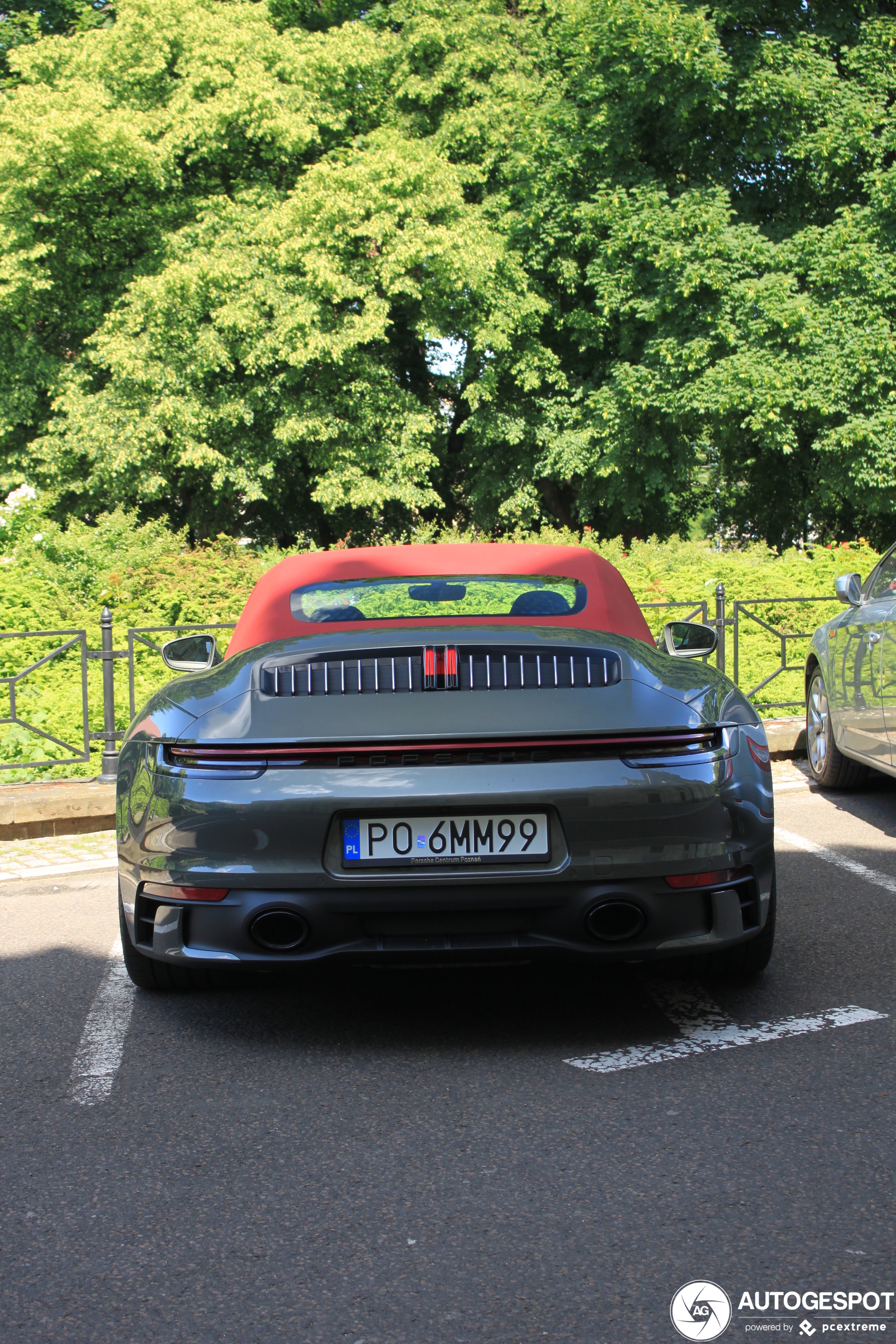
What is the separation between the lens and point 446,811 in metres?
3.40

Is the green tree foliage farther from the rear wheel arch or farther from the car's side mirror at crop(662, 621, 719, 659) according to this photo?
the car's side mirror at crop(662, 621, 719, 659)

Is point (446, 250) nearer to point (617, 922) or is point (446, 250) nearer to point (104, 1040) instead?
point (104, 1040)

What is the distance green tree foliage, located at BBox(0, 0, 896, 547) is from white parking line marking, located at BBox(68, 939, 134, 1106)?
862 inches

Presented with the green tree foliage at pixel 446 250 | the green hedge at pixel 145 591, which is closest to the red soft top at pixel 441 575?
the green hedge at pixel 145 591

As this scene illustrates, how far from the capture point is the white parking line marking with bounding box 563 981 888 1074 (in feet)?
11.5

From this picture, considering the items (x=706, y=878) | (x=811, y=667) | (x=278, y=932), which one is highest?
(x=706, y=878)

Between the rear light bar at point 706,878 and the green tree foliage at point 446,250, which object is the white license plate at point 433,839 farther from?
the green tree foliage at point 446,250

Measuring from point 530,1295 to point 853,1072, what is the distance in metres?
1.44

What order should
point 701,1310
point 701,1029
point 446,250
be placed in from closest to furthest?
point 701,1310 → point 701,1029 → point 446,250

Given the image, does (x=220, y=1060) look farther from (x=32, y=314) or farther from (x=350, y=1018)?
(x=32, y=314)

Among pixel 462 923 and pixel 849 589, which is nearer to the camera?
pixel 462 923

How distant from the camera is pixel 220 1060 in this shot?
3.61 metres

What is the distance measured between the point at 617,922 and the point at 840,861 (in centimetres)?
303

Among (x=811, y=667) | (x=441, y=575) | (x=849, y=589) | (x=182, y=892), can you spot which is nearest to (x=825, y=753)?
(x=811, y=667)
